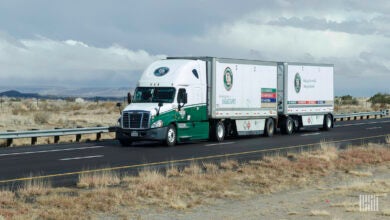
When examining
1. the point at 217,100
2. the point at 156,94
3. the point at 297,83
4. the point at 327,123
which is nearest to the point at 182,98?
the point at 156,94

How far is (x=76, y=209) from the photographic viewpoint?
12.3 metres

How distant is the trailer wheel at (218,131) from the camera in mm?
32125

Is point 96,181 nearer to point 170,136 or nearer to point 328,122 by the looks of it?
point 170,136

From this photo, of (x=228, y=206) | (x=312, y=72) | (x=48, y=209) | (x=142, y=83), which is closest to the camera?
(x=48, y=209)

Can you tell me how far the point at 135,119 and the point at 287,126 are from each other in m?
11.9

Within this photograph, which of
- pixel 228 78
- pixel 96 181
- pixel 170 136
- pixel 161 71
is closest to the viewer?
pixel 96 181

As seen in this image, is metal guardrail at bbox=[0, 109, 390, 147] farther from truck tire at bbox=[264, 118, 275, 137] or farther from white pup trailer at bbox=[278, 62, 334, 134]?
white pup trailer at bbox=[278, 62, 334, 134]

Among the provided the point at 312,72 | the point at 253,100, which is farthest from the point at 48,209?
the point at 312,72

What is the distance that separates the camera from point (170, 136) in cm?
2922

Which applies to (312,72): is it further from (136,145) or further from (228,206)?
(228,206)

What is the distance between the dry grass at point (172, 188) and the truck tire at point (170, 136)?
8341 mm

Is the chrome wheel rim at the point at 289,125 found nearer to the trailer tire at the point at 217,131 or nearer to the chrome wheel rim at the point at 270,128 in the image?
the chrome wheel rim at the point at 270,128

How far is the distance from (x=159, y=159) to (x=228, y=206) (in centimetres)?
955

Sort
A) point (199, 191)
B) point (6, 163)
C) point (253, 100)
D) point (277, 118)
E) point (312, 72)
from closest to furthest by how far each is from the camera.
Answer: point (199, 191)
point (6, 163)
point (253, 100)
point (277, 118)
point (312, 72)
